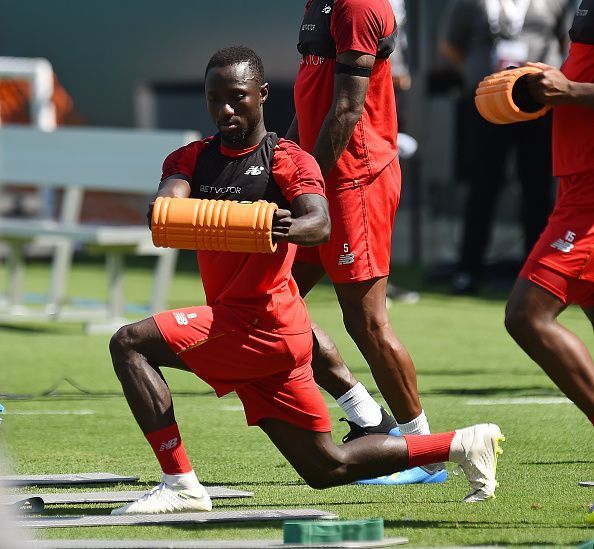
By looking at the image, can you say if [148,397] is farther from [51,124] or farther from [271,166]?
[51,124]

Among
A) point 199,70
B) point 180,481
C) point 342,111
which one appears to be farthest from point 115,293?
point 199,70

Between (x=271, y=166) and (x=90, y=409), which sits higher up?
(x=271, y=166)

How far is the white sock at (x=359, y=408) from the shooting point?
6039mm

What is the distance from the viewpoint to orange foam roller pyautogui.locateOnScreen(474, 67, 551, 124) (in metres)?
5.38

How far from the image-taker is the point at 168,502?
5035 millimetres

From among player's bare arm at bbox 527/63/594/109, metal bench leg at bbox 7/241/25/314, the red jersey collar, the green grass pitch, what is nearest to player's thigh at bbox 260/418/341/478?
the green grass pitch

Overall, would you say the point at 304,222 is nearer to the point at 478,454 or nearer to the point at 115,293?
the point at 478,454

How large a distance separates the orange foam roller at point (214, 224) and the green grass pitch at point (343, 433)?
0.95 metres

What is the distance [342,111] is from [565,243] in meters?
1.05

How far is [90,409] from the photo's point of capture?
752cm

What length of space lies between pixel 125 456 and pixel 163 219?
194cm

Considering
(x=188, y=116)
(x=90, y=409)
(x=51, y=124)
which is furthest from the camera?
(x=188, y=116)

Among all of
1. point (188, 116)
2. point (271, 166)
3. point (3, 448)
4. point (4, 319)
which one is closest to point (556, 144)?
point (271, 166)

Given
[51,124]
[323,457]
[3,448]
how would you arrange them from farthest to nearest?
1. [51,124]
2. [3,448]
3. [323,457]
